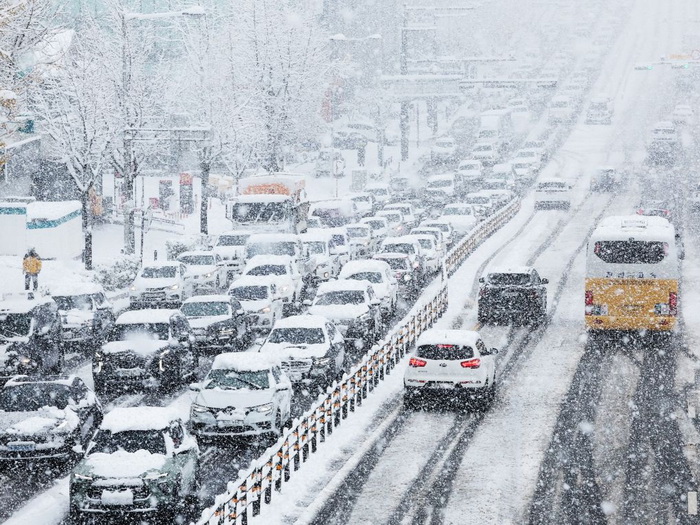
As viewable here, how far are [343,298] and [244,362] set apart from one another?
35.8 ft

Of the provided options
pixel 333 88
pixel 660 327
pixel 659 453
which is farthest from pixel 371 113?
pixel 659 453

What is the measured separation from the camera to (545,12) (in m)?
164

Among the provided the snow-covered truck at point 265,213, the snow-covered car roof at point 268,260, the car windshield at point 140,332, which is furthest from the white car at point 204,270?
the car windshield at point 140,332

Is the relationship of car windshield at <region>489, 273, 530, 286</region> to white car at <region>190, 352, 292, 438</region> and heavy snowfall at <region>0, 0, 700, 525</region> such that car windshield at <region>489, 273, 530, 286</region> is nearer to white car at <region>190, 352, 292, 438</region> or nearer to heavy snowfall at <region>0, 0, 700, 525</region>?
heavy snowfall at <region>0, 0, 700, 525</region>

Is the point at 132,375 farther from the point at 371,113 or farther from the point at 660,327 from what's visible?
the point at 371,113

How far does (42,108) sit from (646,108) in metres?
68.9

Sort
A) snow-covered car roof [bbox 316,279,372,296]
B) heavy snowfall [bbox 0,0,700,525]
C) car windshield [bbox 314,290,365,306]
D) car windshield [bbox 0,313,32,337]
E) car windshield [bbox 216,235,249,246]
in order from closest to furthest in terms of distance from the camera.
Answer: heavy snowfall [bbox 0,0,700,525] → car windshield [bbox 0,313,32,337] → car windshield [bbox 314,290,365,306] → snow-covered car roof [bbox 316,279,372,296] → car windshield [bbox 216,235,249,246]

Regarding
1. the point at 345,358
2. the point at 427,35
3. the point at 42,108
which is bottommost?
the point at 345,358

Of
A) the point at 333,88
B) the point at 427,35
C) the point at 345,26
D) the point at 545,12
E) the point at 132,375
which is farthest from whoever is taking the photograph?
the point at 545,12

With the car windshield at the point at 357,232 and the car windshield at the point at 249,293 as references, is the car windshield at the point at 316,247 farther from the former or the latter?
the car windshield at the point at 249,293

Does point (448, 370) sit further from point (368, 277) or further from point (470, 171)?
point (470, 171)

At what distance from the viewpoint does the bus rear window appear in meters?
33.4

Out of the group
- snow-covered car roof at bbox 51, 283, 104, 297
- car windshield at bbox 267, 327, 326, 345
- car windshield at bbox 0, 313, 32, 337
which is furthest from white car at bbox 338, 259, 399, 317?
car windshield at bbox 0, 313, 32, 337

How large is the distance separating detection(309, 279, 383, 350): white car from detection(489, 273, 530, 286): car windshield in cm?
400
